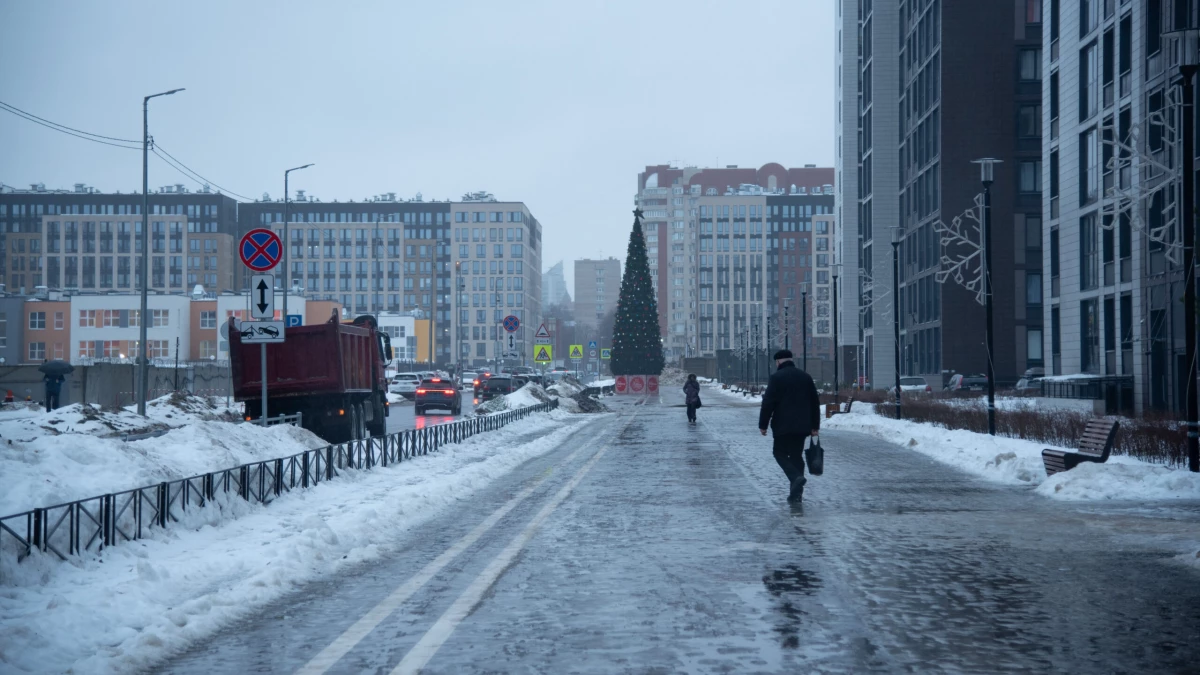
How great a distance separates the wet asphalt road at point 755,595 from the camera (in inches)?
260

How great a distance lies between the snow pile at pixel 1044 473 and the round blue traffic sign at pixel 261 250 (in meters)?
11.0

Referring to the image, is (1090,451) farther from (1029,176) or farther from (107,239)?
(107,239)

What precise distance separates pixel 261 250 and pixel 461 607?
35.3 feet

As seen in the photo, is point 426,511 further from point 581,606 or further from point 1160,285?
point 1160,285

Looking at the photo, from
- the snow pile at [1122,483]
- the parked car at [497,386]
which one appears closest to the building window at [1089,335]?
the parked car at [497,386]

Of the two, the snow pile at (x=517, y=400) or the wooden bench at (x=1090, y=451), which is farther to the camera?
the snow pile at (x=517, y=400)

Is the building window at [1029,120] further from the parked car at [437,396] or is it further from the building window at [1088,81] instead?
the parked car at [437,396]

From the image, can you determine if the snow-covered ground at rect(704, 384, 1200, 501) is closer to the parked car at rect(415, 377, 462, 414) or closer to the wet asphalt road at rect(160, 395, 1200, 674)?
the wet asphalt road at rect(160, 395, 1200, 674)

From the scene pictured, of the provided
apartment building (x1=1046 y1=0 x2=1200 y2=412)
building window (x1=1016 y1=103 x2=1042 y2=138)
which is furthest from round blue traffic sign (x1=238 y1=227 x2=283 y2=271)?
building window (x1=1016 y1=103 x2=1042 y2=138)

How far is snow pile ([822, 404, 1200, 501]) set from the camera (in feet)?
50.3

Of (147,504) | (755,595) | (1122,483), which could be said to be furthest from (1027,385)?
(755,595)

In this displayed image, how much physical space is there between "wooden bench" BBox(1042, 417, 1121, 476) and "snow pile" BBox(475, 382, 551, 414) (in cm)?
2738

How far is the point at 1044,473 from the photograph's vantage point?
18172mm

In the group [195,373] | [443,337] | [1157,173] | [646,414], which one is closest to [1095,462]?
[1157,173]
